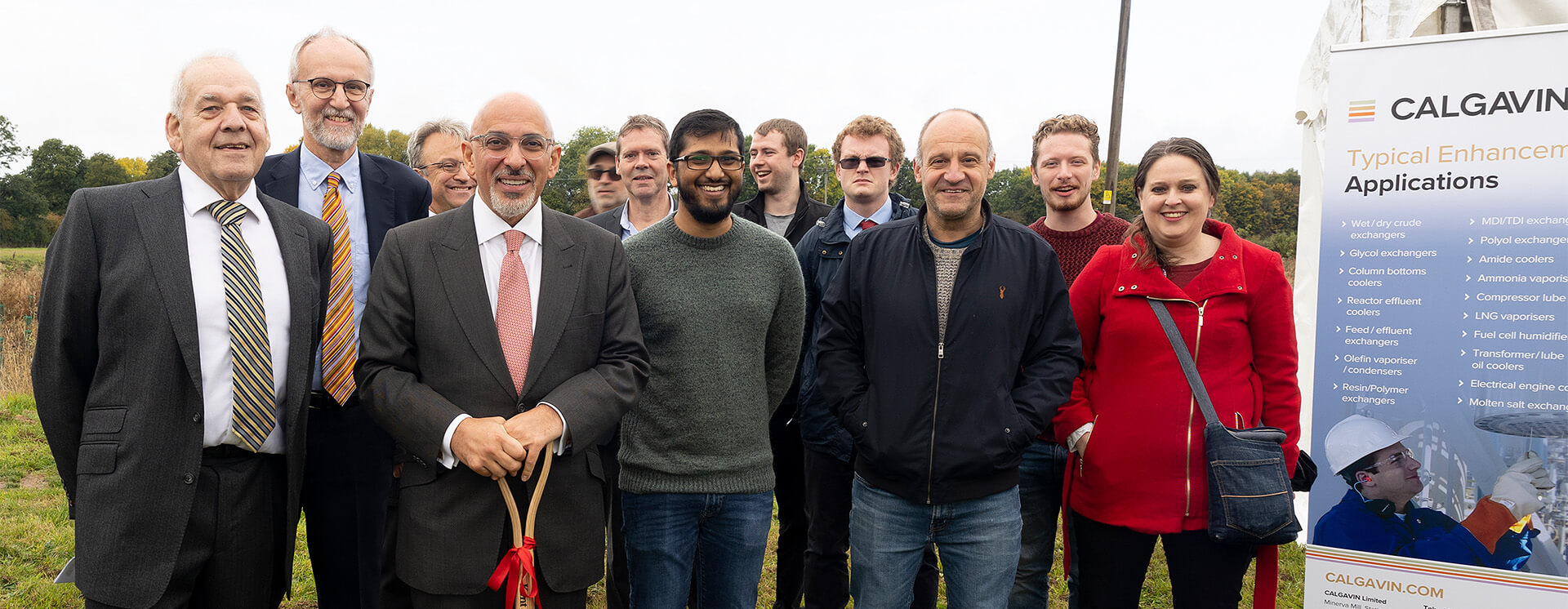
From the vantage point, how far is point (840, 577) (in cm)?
368

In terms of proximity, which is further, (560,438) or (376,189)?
(376,189)

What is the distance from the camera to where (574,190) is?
49.9m

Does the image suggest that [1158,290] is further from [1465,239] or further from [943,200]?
[1465,239]

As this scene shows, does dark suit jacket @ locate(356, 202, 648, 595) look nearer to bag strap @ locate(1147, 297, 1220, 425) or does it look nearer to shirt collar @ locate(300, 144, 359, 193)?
shirt collar @ locate(300, 144, 359, 193)

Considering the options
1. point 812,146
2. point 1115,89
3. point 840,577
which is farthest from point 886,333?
point 812,146

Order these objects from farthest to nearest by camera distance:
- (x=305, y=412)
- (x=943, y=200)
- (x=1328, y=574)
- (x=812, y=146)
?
(x=812, y=146), (x=1328, y=574), (x=943, y=200), (x=305, y=412)

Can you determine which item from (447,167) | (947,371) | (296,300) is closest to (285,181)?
(296,300)

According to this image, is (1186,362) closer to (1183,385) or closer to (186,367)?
Result: (1183,385)

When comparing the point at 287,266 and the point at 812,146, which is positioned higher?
the point at 812,146

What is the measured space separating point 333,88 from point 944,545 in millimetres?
2777

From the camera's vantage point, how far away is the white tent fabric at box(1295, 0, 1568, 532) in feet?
13.5

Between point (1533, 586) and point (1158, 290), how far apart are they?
2.28m

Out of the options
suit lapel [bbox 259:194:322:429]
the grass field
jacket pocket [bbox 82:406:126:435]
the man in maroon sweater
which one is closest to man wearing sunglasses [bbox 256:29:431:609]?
suit lapel [bbox 259:194:322:429]

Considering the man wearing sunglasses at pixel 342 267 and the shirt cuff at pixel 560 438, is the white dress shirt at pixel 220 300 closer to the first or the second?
the man wearing sunglasses at pixel 342 267
